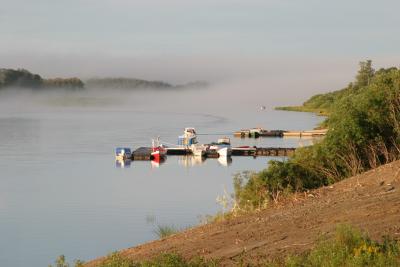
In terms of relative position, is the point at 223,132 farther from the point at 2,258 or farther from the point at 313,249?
the point at 313,249

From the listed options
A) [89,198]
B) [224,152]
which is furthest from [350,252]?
[224,152]

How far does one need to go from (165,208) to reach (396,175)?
2015cm

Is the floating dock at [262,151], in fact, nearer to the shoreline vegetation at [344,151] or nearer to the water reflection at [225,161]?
the water reflection at [225,161]

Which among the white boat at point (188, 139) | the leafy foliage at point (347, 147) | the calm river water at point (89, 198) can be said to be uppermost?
the leafy foliage at point (347, 147)

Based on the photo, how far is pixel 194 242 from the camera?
1390 centimetres

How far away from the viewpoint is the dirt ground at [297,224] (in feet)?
38.8

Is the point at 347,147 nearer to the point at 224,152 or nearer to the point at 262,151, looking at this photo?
the point at 224,152

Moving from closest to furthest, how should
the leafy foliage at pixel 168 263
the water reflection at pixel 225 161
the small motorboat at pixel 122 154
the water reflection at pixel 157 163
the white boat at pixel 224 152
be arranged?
the leafy foliage at pixel 168 263 < the water reflection at pixel 157 163 < the water reflection at pixel 225 161 < the small motorboat at pixel 122 154 < the white boat at pixel 224 152

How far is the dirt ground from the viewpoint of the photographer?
1183 centimetres

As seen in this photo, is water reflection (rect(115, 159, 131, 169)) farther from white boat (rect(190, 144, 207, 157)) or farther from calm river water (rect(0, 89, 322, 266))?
white boat (rect(190, 144, 207, 157))

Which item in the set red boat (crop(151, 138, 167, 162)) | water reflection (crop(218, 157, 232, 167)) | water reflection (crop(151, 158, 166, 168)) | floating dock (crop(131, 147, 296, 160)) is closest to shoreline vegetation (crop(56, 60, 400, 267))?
water reflection (crop(151, 158, 166, 168))

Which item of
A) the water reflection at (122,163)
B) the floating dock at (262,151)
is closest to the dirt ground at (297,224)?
the water reflection at (122,163)

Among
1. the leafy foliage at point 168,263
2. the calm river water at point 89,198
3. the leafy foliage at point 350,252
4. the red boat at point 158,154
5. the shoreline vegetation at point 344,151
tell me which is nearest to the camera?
the leafy foliage at point 350,252

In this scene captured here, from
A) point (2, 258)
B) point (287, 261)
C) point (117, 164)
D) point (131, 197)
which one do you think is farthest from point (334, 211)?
point (117, 164)
